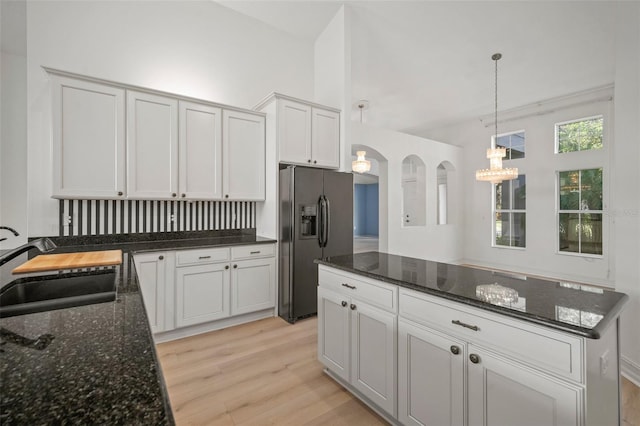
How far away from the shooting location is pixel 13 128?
9.40 feet

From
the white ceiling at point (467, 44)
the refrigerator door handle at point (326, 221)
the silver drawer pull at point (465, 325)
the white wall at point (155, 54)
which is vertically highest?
the white ceiling at point (467, 44)

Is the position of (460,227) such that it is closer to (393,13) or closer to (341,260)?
(393,13)

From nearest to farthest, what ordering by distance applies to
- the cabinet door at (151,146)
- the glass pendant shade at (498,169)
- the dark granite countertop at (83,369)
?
the dark granite countertop at (83,369)
the cabinet door at (151,146)
the glass pendant shade at (498,169)

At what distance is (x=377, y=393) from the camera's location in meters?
1.72

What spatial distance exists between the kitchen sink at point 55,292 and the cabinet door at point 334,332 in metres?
1.28

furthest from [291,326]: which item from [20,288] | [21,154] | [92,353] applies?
[21,154]

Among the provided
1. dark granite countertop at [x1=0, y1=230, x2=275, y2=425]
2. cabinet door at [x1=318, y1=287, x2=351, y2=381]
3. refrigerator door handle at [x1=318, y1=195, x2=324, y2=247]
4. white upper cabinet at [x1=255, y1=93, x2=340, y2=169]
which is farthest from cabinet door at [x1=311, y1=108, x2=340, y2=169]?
dark granite countertop at [x1=0, y1=230, x2=275, y2=425]

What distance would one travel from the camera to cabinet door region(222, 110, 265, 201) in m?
3.44

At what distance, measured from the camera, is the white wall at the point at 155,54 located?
8.99 feet

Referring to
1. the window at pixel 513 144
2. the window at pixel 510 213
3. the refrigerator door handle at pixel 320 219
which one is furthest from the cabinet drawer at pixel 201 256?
the window at pixel 513 144

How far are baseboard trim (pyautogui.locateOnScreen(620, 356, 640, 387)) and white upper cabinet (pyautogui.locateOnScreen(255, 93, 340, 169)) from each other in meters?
3.32

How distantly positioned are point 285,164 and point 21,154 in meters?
2.64

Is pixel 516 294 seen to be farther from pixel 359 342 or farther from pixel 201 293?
pixel 201 293

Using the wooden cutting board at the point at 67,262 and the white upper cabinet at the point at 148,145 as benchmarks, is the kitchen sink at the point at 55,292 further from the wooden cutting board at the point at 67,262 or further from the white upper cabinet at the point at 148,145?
the white upper cabinet at the point at 148,145
